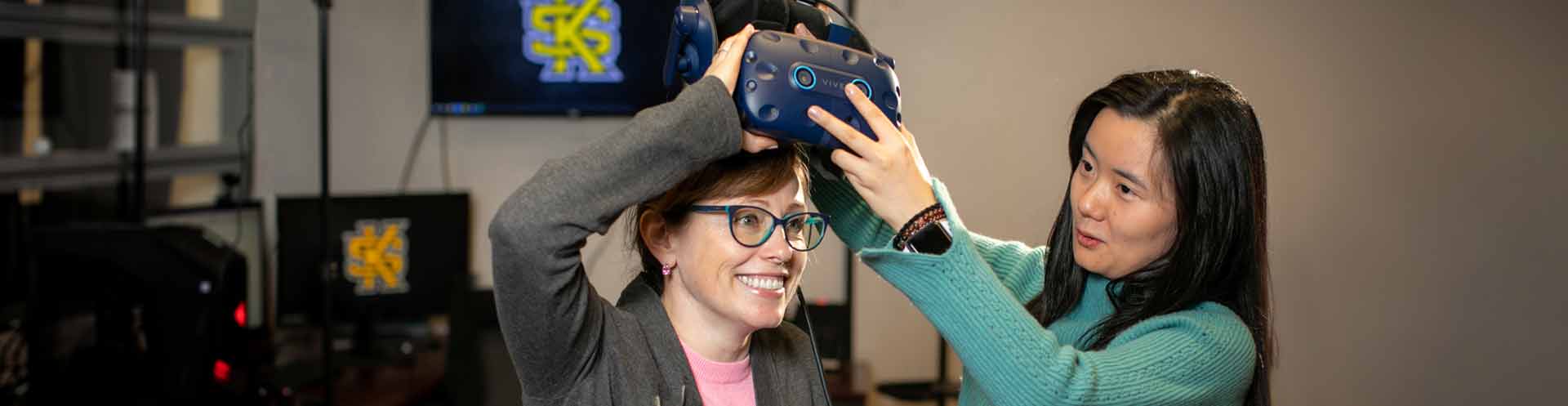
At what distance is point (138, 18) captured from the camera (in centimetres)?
242

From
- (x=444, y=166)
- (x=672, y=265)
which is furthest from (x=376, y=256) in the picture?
(x=672, y=265)

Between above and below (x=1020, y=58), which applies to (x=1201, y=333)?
below

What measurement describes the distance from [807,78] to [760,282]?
0.25 metres

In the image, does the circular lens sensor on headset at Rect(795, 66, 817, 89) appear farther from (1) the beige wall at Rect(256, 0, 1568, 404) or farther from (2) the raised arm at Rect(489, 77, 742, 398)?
(1) the beige wall at Rect(256, 0, 1568, 404)

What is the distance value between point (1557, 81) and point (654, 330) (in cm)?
222

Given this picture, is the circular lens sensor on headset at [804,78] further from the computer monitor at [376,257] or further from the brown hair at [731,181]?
the computer monitor at [376,257]

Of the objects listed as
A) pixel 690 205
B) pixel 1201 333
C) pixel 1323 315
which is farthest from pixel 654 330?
pixel 1323 315

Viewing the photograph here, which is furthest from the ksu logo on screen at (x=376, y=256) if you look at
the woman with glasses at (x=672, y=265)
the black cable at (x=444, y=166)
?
the woman with glasses at (x=672, y=265)

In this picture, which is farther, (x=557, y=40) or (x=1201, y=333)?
(x=557, y=40)

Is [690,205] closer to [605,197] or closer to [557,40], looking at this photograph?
[605,197]

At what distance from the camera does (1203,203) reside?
4.01 ft

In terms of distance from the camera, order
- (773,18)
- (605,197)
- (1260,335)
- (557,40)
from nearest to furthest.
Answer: (605,197) < (773,18) < (1260,335) < (557,40)

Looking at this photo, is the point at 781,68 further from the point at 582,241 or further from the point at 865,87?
the point at 582,241

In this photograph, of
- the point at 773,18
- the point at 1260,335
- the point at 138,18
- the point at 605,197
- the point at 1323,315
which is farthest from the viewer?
the point at 1323,315
